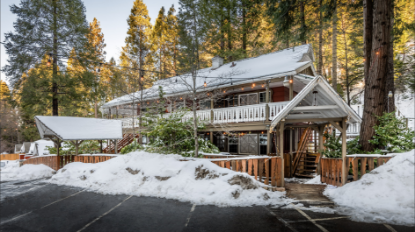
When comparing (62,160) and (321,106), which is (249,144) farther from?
(62,160)

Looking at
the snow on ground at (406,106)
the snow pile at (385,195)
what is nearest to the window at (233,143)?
the snow pile at (385,195)

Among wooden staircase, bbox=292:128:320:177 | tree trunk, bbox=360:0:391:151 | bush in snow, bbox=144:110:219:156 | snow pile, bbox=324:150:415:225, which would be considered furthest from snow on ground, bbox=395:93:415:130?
bush in snow, bbox=144:110:219:156

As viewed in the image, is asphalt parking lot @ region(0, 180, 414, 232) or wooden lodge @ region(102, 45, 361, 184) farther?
wooden lodge @ region(102, 45, 361, 184)

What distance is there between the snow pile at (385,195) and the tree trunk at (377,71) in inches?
118

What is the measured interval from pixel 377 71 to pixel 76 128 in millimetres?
15381

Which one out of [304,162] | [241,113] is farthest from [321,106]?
[304,162]

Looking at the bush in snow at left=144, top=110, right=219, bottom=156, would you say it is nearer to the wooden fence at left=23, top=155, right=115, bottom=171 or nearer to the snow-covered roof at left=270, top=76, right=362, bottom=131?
the wooden fence at left=23, top=155, right=115, bottom=171

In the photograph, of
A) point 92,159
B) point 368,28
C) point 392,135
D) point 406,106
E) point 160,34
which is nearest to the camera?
point 392,135

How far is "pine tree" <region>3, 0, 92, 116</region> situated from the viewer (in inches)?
643

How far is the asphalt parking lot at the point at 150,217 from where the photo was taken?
4617mm

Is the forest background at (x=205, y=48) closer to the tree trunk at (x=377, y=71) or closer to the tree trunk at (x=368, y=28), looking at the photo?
the tree trunk at (x=368, y=28)

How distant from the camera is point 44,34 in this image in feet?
55.7

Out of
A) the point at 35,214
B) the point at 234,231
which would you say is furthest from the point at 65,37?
the point at 234,231

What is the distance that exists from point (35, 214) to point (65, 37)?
1646cm
